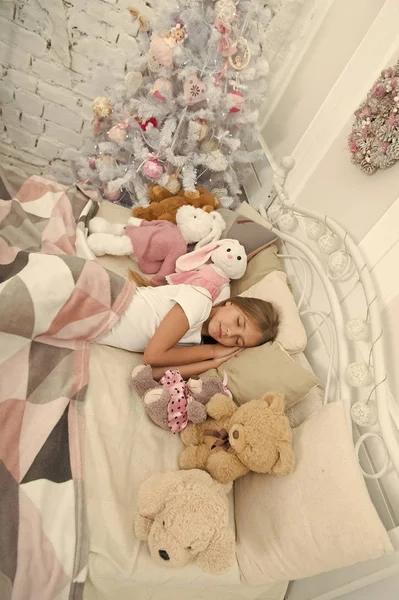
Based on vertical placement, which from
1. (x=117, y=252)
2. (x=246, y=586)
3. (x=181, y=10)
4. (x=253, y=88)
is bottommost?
(x=246, y=586)

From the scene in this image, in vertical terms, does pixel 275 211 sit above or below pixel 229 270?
above

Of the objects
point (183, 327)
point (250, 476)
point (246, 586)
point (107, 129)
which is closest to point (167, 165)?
point (107, 129)

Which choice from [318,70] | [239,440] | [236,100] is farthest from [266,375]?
[318,70]

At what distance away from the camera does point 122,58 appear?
236cm

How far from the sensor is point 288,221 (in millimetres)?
1964

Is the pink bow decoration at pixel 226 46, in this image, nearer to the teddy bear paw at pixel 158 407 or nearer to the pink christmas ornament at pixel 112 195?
the pink christmas ornament at pixel 112 195

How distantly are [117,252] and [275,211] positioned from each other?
790mm

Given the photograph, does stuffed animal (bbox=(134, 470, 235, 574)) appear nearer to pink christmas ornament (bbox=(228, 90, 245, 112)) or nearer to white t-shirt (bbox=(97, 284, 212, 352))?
white t-shirt (bbox=(97, 284, 212, 352))

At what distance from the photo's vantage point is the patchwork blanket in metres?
1.00

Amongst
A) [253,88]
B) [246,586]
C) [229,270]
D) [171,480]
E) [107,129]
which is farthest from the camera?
[107,129]

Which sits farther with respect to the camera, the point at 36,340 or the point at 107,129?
the point at 107,129

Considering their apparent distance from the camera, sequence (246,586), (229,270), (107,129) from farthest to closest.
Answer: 1. (107,129)
2. (229,270)
3. (246,586)

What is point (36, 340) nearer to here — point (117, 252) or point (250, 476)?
point (117, 252)

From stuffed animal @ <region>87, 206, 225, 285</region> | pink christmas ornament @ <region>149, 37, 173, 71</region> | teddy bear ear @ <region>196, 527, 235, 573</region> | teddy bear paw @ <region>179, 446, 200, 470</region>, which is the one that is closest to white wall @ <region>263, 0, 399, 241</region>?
stuffed animal @ <region>87, 206, 225, 285</region>
